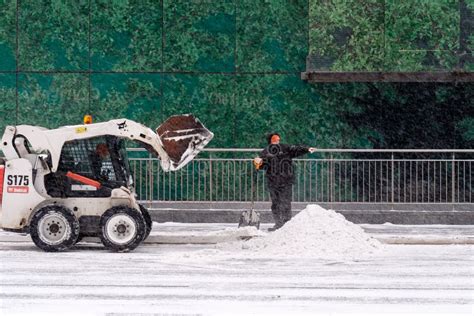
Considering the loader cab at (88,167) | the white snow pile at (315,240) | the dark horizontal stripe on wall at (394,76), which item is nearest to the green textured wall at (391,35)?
the dark horizontal stripe on wall at (394,76)

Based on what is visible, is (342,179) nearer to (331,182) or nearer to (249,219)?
(331,182)

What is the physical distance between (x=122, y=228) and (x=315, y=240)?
2.89 m

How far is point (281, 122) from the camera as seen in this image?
2695 cm

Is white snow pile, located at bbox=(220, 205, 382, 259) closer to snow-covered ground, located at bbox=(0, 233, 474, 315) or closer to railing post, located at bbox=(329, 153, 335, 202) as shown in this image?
snow-covered ground, located at bbox=(0, 233, 474, 315)

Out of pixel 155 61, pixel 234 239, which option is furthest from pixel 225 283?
pixel 155 61

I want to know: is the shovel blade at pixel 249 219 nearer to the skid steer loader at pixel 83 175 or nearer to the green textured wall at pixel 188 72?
the skid steer loader at pixel 83 175

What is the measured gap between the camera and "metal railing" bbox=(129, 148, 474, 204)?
23375 millimetres

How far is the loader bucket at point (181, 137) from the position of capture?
17.2 metres

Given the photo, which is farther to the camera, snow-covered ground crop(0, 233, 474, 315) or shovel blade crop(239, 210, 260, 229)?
shovel blade crop(239, 210, 260, 229)

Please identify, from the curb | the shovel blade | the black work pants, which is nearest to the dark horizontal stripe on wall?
the black work pants

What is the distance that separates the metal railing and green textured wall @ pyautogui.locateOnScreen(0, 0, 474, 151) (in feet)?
9.82

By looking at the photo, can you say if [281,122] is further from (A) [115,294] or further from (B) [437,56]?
(A) [115,294]

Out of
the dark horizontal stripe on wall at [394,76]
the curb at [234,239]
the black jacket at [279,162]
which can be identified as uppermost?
the dark horizontal stripe on wall at [394,76]

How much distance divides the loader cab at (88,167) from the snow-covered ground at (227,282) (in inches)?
38.5
